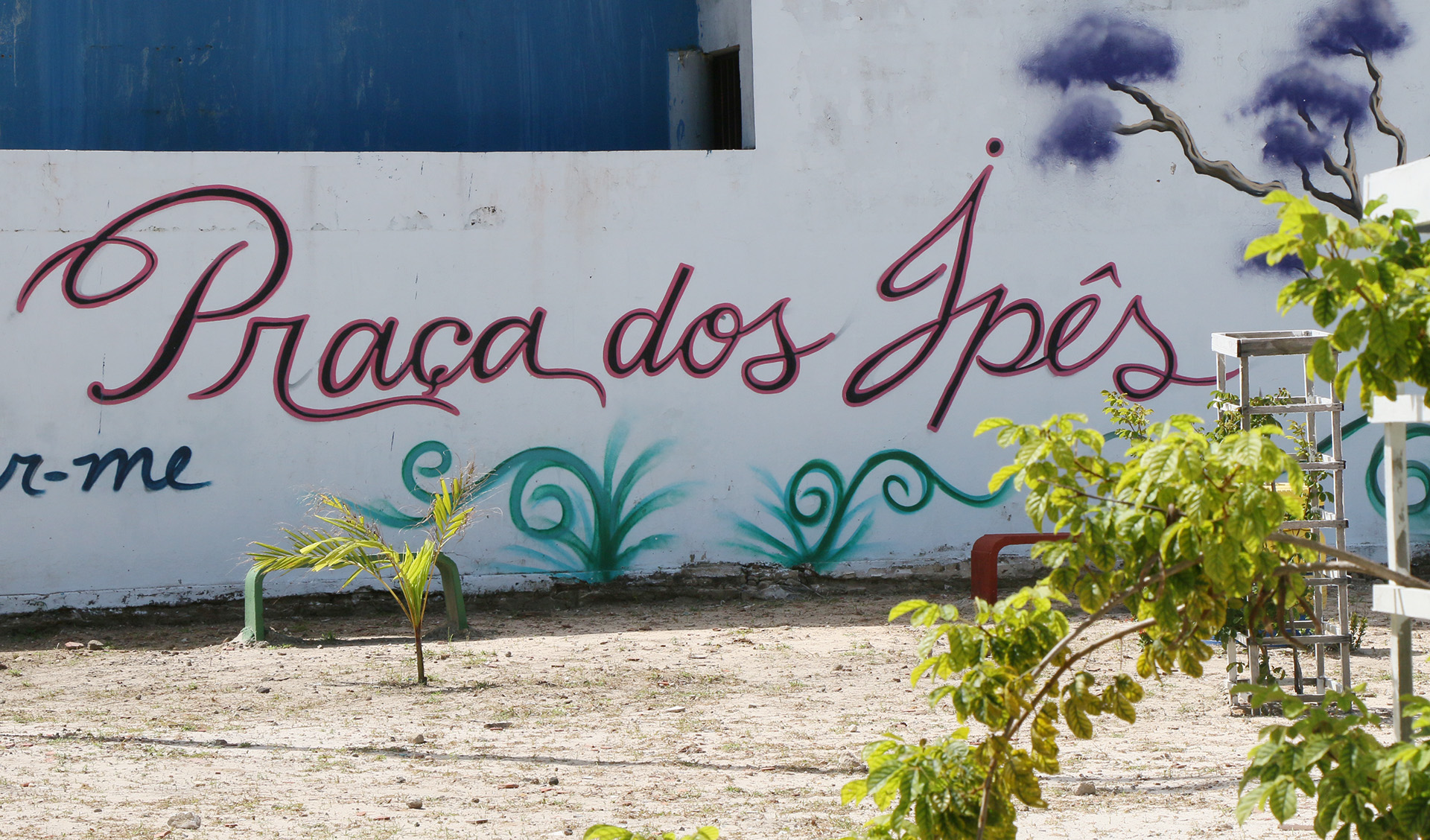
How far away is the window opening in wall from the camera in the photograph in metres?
11.2

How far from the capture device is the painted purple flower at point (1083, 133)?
9.80 meters

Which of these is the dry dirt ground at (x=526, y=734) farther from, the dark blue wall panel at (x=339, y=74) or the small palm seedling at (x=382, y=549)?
the dark blue wall panel at (x=339, y=74)

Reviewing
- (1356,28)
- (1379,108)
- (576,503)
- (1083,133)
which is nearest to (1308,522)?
(1083,133)

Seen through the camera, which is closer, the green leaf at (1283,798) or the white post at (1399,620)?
the green leaf at (1283,798)

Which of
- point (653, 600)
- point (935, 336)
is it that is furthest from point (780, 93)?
point (653, 600)

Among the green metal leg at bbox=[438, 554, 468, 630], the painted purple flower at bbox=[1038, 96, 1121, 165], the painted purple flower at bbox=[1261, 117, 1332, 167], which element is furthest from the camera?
the painted purple flower at bbox=[1261, 117, 1332, 167]

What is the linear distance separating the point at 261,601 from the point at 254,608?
0.09 m

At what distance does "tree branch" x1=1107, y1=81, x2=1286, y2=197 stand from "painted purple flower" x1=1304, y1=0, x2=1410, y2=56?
1164 millimetres

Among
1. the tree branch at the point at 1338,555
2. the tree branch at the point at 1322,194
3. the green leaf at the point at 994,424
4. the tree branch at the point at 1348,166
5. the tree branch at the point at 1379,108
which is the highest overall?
the tree branch at the point at 1379,108

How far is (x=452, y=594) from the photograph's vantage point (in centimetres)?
839

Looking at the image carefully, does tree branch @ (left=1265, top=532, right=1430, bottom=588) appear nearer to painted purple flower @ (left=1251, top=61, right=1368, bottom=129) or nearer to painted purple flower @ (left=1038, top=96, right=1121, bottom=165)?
painted purple flower @ (left=1038, top=96, right=1121, bottom=165)

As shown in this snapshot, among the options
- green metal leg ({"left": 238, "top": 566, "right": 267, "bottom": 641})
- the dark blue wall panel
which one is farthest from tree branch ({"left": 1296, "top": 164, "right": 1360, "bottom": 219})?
green metal leg ({"left": 238, "top": 566, "right": 267, "bottom": 641})

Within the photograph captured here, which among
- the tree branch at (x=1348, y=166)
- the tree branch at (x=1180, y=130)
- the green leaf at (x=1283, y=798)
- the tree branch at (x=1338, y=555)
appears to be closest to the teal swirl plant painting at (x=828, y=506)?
the tree branch at (x=1180, y=130)

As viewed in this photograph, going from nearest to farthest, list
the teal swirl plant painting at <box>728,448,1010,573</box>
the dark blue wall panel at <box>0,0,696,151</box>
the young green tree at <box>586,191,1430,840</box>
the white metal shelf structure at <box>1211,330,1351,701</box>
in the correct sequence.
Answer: the young green tree at <box>586,191,1430,840</box> → the white metal shelf structure at <box>1211,330,1351,701</box> → the teal swirl plant painting at <box>728,448,1010,573</box> → the dark blue wall panel at <box>0,0,696,151</box>
